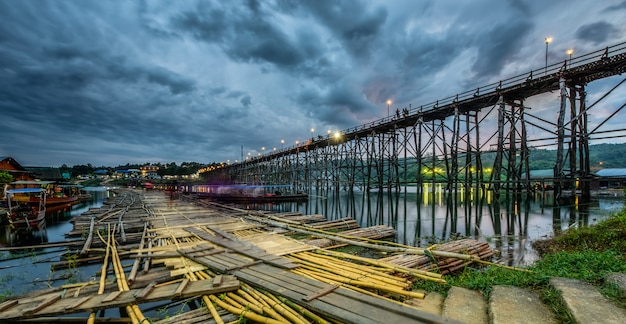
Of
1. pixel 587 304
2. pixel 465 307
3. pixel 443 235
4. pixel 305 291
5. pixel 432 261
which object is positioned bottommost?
pixel 443 235

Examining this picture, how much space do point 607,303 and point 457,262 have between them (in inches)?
130

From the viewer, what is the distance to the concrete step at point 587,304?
2.92 meters

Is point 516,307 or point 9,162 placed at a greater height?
point 9,162

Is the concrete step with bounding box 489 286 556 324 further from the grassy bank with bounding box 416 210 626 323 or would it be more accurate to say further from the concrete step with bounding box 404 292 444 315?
the concrete step with bounding box 404 292 444 315

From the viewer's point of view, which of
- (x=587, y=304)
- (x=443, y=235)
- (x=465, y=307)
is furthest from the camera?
(x=443, y=235)

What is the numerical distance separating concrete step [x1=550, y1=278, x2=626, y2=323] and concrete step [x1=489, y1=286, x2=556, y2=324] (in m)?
0.29

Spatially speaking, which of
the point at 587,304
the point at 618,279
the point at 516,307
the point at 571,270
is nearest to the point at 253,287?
the point at 516,307

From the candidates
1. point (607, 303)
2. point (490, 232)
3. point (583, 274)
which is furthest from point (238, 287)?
point (490, 232)

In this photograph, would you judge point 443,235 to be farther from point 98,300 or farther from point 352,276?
point 98,300

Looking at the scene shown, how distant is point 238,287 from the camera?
4.45 metres

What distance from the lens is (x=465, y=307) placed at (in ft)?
12.4

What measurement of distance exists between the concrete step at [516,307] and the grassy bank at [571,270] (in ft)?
0.43

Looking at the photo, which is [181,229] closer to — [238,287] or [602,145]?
[238,287]

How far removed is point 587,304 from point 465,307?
4.59ft
